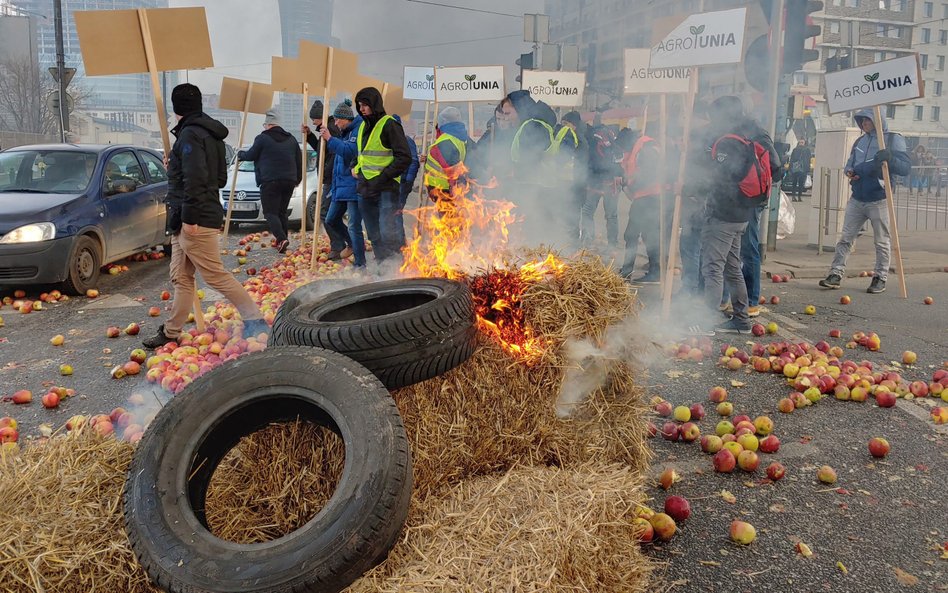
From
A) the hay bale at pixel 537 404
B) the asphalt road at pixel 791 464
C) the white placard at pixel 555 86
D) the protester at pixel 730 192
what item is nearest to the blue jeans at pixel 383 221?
the asphalt road at pixel 791 464

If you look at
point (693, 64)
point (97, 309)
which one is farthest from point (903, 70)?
point (97, 309)

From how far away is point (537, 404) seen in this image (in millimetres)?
3436

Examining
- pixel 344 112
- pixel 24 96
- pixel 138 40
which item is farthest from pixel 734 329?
pixel 24 96

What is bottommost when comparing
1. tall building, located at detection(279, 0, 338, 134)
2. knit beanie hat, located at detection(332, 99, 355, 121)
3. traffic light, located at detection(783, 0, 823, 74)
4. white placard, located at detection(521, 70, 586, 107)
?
knit beanie hat, located at detection(332, 99, 355, 121)

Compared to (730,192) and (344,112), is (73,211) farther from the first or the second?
(730,192)

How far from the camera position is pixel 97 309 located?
8062 mm

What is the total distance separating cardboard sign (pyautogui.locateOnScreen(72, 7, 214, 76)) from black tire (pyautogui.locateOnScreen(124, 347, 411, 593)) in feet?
14.1

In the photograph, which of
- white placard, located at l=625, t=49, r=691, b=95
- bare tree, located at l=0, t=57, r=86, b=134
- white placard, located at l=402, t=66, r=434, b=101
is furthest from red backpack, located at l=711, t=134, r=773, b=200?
bare tree, located at l=0, t=57, r=86, b=134

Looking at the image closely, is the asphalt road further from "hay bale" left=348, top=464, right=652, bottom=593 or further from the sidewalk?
the sidewalk

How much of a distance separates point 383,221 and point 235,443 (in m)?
5.70

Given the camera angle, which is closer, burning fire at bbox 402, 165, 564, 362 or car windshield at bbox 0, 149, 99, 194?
burning fire at bbox 402, 165, 564, 362

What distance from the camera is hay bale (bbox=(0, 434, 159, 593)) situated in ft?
8.16

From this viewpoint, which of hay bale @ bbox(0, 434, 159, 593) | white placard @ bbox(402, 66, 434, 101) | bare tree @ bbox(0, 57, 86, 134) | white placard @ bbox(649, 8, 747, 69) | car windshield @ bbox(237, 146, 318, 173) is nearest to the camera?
hay bale @ bbox(0, 434, 159, 593)

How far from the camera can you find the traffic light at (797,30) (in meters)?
10.5
